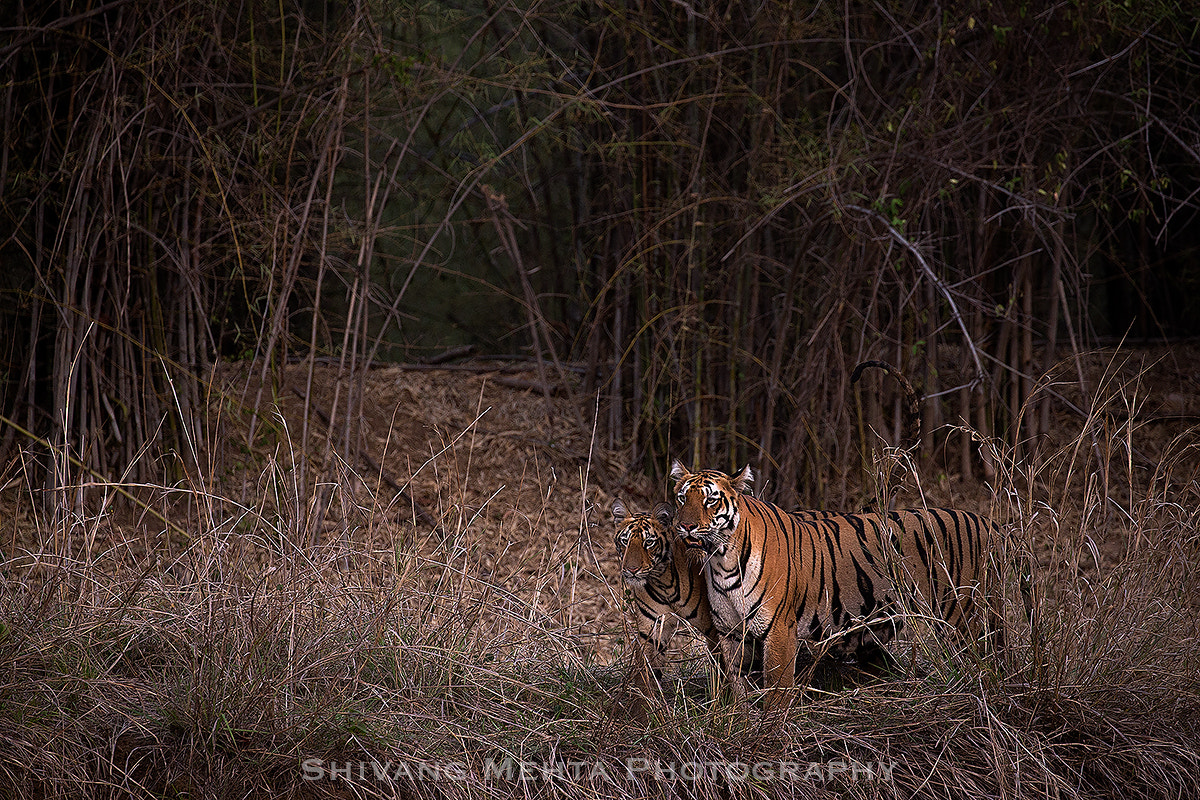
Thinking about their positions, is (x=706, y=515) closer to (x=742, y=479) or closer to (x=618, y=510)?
(x=742, y=479)

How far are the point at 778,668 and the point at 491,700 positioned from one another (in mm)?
741

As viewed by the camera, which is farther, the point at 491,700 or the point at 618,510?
the point at 618,510

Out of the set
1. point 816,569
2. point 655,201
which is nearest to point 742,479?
point 816,569

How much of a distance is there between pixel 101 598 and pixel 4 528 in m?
1.51

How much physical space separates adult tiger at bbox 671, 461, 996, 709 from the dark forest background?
105cm

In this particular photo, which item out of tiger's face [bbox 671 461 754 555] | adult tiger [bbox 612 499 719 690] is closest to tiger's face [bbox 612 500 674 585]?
adult tiger [bbox 612 499 719 690]

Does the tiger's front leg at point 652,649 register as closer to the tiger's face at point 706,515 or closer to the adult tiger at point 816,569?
the adult tiger at point 816,569

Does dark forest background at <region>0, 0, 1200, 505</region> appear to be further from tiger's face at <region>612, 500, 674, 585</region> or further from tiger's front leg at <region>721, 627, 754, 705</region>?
tiger's front leg at <region>721, 627, 754, 705</region>

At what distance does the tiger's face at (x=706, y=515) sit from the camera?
8.22ft

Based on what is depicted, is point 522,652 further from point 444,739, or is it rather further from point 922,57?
point 922,57

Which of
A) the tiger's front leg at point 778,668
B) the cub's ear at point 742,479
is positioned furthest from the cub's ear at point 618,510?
the tiger's front leg at point 778,668

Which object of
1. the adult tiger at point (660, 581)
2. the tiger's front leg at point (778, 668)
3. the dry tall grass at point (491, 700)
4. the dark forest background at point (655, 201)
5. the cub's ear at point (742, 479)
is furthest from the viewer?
the dark forest background at point (655, 201)

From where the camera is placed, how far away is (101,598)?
300 centimetres

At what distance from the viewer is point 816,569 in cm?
274
